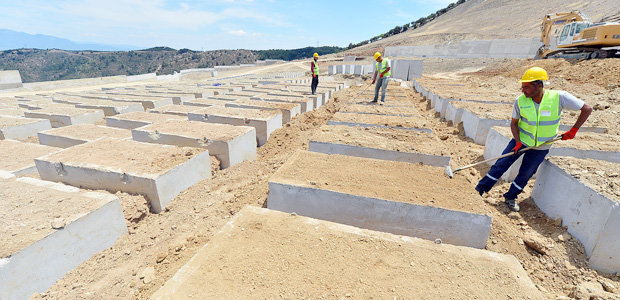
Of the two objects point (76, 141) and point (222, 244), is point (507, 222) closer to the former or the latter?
point (222, 244)

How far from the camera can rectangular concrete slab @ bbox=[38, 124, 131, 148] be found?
5.19m

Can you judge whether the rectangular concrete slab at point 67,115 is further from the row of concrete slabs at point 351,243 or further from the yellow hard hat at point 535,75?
the yellow hard hat at point 535,75

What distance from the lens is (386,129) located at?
5102mm

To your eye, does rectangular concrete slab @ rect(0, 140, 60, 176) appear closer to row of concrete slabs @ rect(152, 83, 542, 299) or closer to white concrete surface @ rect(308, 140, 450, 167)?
row of concrete slabs @ rect(152, 83, 542, 299)

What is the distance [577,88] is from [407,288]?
12.0 metres

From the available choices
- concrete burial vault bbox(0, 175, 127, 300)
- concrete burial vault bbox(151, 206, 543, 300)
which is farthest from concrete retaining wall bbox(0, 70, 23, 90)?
concrete burial vault bbox(151, 206, 543, 300)

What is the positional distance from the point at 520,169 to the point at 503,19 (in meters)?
54.3

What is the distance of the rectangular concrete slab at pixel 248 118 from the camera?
6.21m

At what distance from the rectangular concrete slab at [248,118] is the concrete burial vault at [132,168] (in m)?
2.01

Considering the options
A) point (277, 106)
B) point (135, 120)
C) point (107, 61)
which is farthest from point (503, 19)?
point (107, 61)

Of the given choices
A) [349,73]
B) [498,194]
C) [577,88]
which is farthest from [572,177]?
[349,73]

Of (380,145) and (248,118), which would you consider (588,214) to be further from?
(248,118)

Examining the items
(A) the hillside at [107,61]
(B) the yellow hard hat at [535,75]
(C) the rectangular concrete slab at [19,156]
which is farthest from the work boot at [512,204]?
(A) the hillside at [107,61]

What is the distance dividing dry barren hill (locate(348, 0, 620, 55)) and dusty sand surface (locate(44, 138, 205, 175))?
43.1 m
